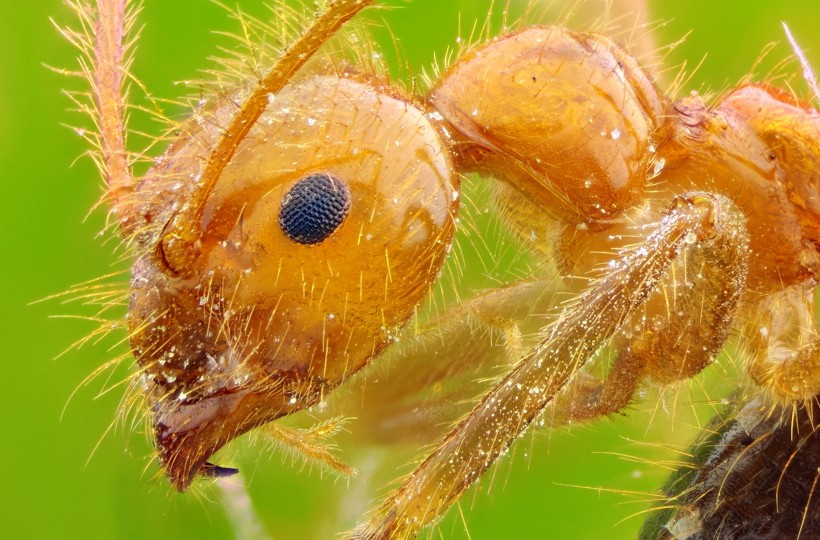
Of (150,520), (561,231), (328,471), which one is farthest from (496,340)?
(150,520)

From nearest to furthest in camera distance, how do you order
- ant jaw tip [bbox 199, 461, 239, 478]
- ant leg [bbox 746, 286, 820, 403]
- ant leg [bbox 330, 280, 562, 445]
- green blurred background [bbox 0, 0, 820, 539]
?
ant jaw tip [bbox 199, 461, 239, 478]
ant leg [bbox 746, 286, 820, 403]
ant leg [bbox 330, 280, 562, 445]
green blurred background [bbox 0, 0, 820, 539]

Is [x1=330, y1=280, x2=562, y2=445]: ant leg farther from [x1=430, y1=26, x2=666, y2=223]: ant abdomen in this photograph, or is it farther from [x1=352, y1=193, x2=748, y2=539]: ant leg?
[x1=352, y1=193, x2=748, y2=539]: ant leg

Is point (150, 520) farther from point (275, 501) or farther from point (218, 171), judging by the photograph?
point (218, 171)

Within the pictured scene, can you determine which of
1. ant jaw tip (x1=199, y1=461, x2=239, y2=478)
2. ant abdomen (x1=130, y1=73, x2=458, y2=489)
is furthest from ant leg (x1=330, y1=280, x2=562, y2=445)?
ant abdomen (x1=130, y1=73, x2=458, y2=489)

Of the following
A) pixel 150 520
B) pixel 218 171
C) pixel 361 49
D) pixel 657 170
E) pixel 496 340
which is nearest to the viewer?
pixel 218 171

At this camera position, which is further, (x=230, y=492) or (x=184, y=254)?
(x=230, y=492)

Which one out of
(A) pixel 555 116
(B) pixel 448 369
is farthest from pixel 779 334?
(B) pixel 448 369

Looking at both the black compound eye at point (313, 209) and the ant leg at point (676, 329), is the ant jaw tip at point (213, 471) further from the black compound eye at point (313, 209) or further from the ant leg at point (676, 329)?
the ant leg at point (676, 329)
